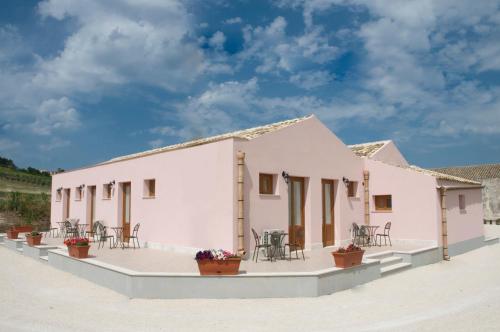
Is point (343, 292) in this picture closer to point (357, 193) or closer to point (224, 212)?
point (224, 212)

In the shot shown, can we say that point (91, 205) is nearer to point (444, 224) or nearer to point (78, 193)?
point (78, 193)

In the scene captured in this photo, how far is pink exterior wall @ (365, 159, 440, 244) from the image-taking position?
13.1 m

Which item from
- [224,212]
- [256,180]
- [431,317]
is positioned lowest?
[431,317]

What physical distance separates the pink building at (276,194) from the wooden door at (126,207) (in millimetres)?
36

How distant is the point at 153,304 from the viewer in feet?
23.7

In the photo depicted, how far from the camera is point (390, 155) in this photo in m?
18.1

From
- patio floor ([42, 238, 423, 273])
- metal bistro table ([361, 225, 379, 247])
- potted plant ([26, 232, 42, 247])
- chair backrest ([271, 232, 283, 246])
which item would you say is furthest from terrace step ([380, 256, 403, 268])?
potted plant ([26, 232, 42, 247])

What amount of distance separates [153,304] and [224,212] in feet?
11.2

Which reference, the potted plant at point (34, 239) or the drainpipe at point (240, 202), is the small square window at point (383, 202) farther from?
the potted plant at point (34, 239)

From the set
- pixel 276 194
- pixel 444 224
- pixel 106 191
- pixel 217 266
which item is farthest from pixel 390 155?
pixel 217 266

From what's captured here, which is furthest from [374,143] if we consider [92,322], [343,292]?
[92,322]

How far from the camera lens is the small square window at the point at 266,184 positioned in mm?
11023

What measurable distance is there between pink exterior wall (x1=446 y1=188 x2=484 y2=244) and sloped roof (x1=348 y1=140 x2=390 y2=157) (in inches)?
139

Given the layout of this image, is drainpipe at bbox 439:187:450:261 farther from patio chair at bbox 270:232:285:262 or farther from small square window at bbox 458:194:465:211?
patio chair at bbox 270:232:285:262
